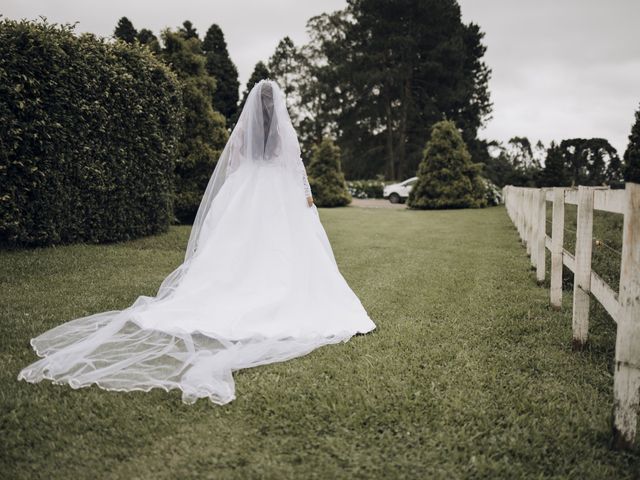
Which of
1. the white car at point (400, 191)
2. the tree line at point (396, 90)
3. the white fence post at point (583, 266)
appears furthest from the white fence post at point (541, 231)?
the tree line at point (396, 90)

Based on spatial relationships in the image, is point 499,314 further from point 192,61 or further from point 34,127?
point 192,61

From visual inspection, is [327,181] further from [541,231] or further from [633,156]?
[541,231]

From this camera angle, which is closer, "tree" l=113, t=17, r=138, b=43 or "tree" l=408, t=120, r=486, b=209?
"tree" l=408, t=120, r=486, b=209

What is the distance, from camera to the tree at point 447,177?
72.2 ft

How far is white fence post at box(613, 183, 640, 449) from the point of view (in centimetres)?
236

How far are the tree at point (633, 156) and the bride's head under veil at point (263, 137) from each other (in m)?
21.3

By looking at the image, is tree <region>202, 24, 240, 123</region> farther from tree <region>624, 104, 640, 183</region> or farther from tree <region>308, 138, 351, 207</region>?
tree <region>624, 104, 640, 183</region>

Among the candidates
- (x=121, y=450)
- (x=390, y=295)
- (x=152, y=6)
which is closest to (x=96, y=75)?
(x=390, y=295)

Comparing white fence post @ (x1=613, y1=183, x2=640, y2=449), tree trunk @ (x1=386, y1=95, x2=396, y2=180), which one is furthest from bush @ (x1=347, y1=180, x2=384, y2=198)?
white fence post @ (x1=613, y1=183, x2=640, y2=449)

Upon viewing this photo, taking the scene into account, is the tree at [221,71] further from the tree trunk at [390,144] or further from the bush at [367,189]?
the tree trunk at [390,144]

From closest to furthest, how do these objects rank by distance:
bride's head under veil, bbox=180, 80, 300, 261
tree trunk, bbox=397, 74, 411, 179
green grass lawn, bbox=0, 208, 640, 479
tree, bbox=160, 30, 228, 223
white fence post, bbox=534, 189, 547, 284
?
green grass lawn, bbox=0, 208, 640, 479
bride's head under veil, bbox=180, 80, 300, 261
white fence post, bbox=534, 189, 547, 284
tree, bbox=160, 30, 228, 223
tree trunk, bbox=397, 74, 411, 179

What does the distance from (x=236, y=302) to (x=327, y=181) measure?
65.2 ft

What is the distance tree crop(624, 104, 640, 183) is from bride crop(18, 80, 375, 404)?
70.5ft

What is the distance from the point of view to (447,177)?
22094 millimetres
